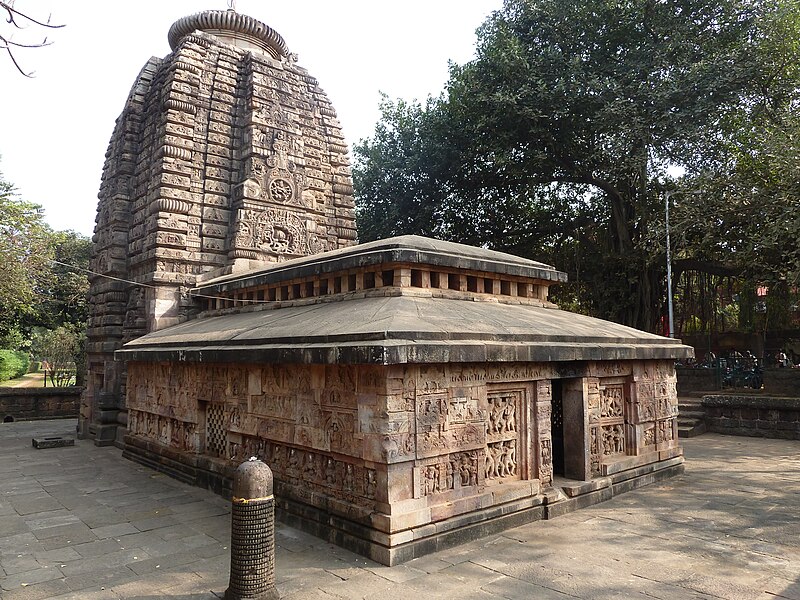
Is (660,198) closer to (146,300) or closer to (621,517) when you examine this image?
(621,517)

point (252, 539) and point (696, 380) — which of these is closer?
point (252, 539)

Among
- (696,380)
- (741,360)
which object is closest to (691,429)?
(696,380)

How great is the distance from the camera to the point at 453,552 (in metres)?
5.19

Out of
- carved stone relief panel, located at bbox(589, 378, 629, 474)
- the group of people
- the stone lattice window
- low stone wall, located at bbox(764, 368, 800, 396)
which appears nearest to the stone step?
low stone wall, located at bbox(764, 368, 800, 396)

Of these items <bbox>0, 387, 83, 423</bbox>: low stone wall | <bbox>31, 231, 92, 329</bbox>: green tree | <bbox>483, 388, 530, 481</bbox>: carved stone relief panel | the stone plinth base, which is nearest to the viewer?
the stone plinth base

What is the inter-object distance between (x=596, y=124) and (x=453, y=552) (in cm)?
1463

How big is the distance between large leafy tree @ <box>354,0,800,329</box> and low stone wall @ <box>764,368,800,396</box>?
156 inches

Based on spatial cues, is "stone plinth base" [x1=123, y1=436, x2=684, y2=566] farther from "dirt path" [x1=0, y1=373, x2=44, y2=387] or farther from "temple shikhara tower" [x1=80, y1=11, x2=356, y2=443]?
"dirt path" [x1=0, y1=373, x2=44, y2=387]

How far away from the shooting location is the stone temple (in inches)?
211

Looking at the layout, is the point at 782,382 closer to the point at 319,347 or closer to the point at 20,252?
the point at 319,347

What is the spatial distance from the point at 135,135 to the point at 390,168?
9.78 meters

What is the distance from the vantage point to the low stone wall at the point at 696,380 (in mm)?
16328

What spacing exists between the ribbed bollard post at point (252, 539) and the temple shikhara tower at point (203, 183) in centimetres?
751

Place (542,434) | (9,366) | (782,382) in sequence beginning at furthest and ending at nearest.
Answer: (9,366) < (782,382) < (542,434)
